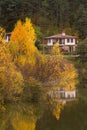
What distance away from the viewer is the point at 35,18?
98000mm

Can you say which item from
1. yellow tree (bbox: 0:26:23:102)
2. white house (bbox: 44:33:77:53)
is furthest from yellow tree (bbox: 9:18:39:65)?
white house (bbox: 44:33:77:53)

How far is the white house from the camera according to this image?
307 feet

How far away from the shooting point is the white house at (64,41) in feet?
307

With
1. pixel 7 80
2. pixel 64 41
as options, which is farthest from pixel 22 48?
pixel 64 41

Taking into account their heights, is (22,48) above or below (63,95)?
above

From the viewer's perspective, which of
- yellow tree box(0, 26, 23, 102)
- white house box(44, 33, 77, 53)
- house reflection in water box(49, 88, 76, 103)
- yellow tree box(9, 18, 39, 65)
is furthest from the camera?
white house box(44, 33, 77, 53)

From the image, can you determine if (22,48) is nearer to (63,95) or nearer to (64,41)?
(63,95)

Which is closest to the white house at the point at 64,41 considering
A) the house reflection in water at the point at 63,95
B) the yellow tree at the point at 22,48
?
the house reflection in water at the point at 63,95

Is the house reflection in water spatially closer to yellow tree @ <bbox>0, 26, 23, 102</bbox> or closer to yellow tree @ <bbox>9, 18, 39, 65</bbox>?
yellow tree @ <bbox>9, 18, 39, 65</bbox>

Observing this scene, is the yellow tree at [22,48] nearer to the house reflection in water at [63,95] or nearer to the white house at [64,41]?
the house reflection in water at [63,95]

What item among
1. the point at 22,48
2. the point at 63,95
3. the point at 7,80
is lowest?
the point at 63,95

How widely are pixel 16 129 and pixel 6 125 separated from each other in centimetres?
173

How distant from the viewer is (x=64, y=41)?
96312mm

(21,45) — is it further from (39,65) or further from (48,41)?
(48,41)
